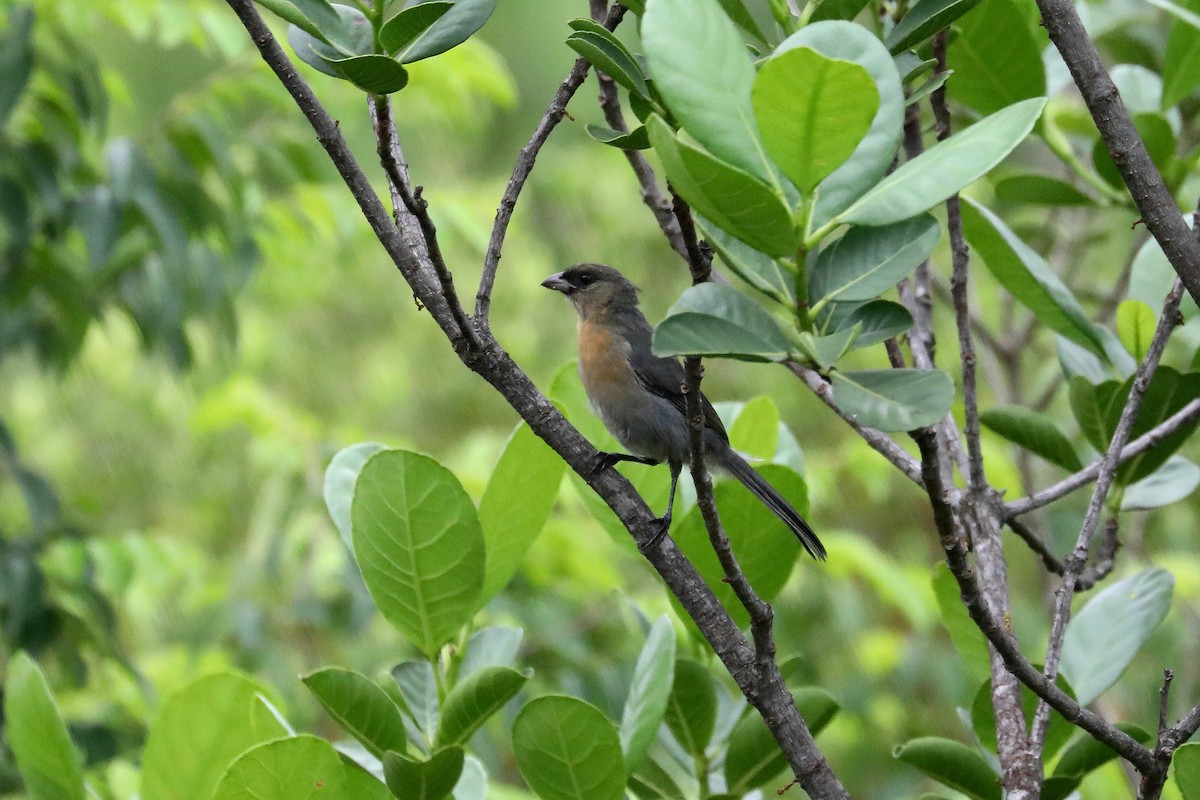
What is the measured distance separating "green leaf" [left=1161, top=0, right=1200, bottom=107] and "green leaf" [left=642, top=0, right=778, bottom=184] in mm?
1021

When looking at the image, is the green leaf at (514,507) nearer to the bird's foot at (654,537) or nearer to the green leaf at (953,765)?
the bird's foot at (654,537)

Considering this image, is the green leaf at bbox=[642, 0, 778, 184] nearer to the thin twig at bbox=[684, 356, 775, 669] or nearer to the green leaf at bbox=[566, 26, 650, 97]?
the green leaf at bbox=[566, 26, 650, 97]

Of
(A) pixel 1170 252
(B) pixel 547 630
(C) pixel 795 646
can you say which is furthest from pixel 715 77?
(C) pixel 795 646

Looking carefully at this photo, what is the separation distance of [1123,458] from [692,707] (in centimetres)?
63

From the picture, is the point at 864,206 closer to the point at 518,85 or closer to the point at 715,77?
the point at 715,77

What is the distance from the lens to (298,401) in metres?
7.68

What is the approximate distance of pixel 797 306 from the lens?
1074 millimetres

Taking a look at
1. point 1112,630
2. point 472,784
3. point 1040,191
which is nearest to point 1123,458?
point 1112,630

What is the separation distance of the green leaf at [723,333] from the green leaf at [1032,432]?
2.46 ft

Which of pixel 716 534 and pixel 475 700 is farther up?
pixel 716 534

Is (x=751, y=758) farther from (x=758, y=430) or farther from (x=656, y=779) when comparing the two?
(x=758, y=430)

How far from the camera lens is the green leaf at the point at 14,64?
2969 mm

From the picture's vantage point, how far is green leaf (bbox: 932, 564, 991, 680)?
1.50 metres

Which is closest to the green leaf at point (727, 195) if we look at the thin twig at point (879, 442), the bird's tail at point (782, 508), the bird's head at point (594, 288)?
the thin twig at point (879, 442)
